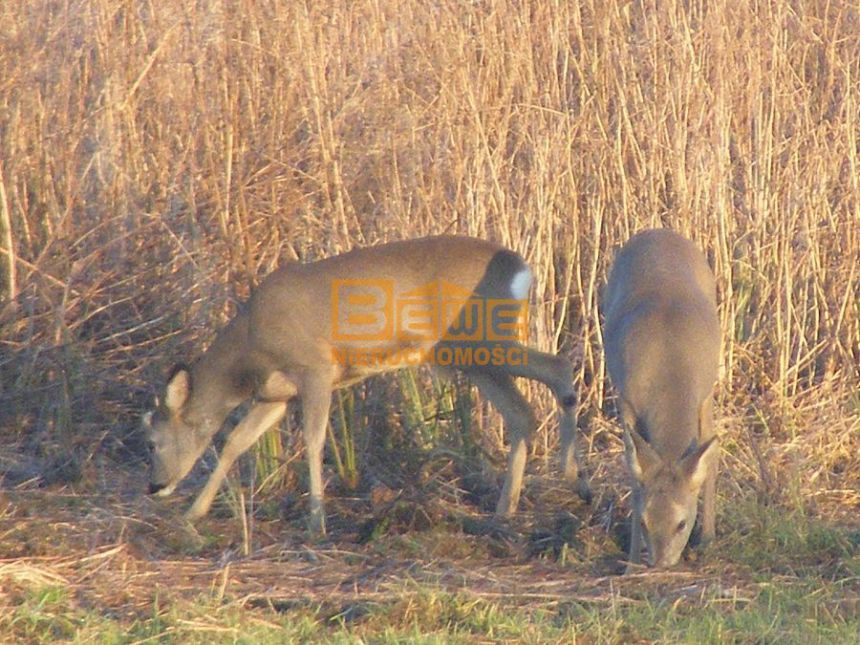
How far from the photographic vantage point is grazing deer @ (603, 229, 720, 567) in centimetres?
590

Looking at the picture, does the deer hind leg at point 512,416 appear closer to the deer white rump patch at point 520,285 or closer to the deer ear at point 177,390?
the deer white rump patch at point 520,285

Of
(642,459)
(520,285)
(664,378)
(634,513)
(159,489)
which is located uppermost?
(520,285)

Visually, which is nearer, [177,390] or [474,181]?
[177,390]

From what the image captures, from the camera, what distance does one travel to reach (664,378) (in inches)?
250

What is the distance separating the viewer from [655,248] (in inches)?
284

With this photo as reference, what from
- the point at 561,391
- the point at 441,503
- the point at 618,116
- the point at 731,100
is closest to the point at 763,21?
the point at 731,100

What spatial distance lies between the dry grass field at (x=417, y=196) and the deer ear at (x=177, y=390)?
470 millimetres

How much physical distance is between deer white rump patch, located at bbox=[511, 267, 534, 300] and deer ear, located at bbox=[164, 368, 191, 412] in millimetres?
1729

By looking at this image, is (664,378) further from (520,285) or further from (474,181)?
(474,181)

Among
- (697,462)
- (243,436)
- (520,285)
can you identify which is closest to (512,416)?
(520,285)

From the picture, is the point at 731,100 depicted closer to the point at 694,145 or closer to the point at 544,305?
the point at 694,145

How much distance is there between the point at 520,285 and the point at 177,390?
1.84 m

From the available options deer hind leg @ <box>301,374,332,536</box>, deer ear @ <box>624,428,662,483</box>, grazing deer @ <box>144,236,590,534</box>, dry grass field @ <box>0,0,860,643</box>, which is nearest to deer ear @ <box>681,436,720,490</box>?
deer ear @ <box>624,428,662,483</box>

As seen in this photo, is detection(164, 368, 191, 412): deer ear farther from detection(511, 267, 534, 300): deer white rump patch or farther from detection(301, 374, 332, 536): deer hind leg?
detection(511, 267, 534, 300): deer white rump patch
